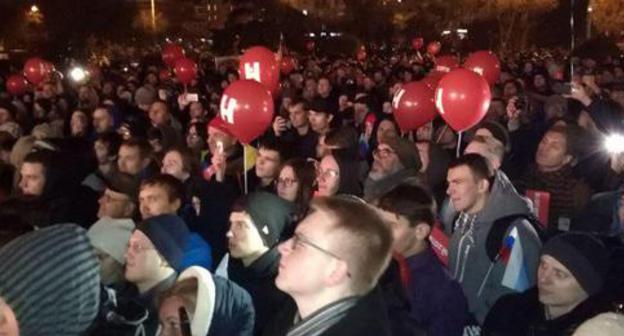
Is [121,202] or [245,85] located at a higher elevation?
[245,85]

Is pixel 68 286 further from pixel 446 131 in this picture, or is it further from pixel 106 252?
pixel 446 131

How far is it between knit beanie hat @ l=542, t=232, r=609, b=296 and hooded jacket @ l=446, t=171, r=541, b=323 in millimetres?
531

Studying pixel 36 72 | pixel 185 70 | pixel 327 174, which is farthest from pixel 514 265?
pixel 36 72

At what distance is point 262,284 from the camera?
4.20 metres

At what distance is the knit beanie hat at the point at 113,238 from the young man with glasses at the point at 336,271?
1740 mm

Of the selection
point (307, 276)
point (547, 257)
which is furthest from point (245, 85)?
point (307, 276)

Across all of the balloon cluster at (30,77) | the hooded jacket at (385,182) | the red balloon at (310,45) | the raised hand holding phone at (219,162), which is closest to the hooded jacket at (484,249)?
the hooded jacket at (385,182)

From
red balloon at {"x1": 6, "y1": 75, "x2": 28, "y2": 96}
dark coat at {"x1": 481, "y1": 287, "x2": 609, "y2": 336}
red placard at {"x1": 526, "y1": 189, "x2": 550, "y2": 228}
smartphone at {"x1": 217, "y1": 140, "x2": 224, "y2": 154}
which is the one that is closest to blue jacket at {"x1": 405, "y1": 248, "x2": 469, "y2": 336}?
dark coat at {"x1": 481, "y1": 287, "x2": 609, "y2": 336}

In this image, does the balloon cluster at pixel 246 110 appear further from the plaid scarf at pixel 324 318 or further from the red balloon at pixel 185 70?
the red balloon at pixel 185 70

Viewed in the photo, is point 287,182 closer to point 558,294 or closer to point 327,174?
point 327,174

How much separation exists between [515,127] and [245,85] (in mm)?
3460

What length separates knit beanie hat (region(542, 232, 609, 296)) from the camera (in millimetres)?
3811

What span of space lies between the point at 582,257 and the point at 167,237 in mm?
1906

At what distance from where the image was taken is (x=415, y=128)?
856 centimetres
